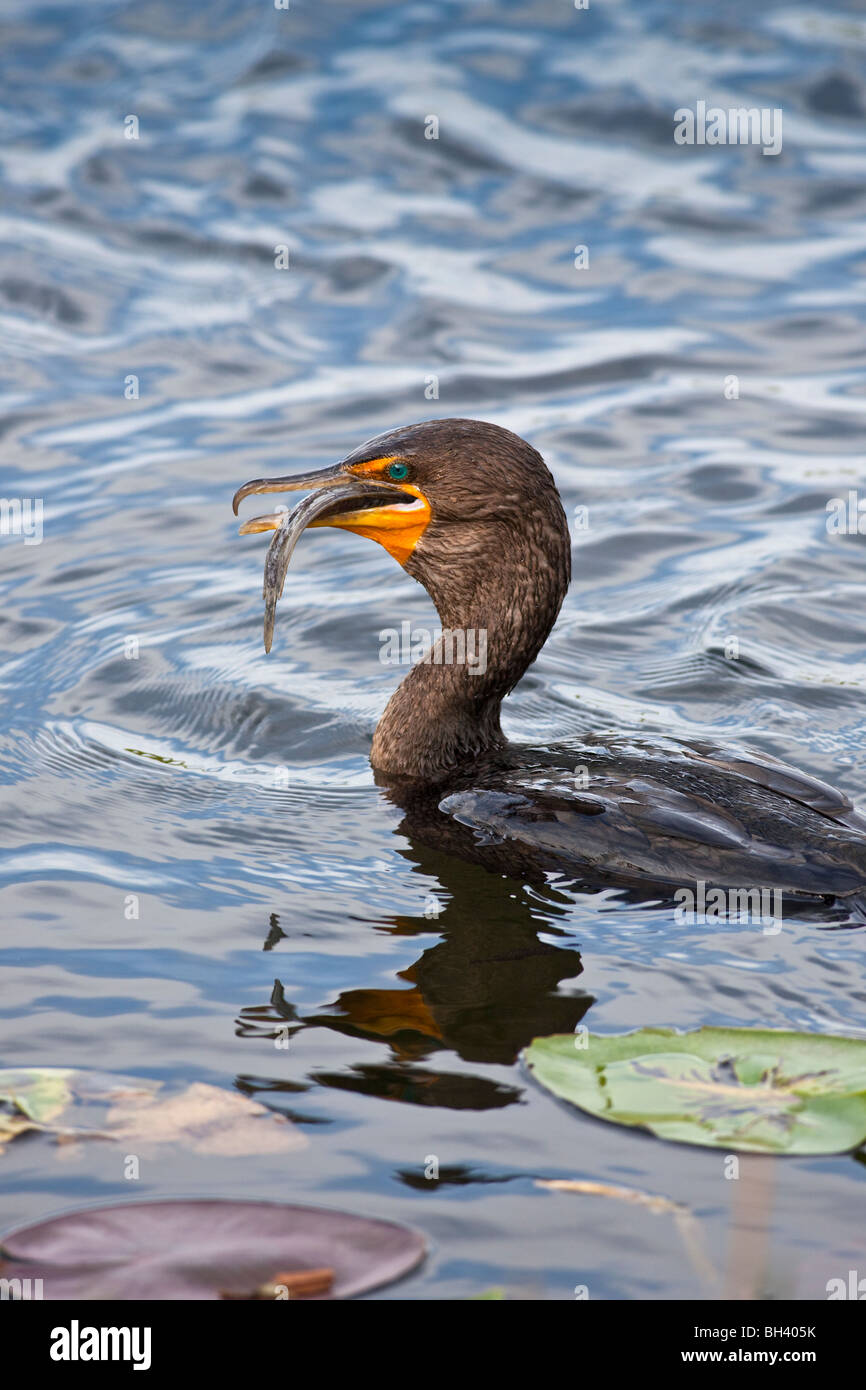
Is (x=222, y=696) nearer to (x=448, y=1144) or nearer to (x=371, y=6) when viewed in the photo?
(x=448, y=1144)

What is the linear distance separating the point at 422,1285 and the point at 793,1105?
100 cm

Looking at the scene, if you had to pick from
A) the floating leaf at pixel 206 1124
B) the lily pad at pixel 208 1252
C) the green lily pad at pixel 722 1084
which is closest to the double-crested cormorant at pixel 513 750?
the green lily pad at pixel 722 1084

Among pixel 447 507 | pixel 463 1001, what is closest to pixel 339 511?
pixel 447 507

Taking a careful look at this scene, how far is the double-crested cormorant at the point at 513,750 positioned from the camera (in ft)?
15.7

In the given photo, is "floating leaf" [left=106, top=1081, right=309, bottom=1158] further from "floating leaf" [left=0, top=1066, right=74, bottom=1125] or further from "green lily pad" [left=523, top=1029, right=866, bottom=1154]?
"green lily pad" [left=523, top=1029, right=866, bottom=1154]

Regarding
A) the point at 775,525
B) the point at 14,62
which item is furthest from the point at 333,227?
the point at 775,525

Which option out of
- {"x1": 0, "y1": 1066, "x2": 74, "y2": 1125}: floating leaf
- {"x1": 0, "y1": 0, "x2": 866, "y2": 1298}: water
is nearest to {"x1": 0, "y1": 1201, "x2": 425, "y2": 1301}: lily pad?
{"x1": 0, "y1": 0, "x2": 866, "y2": 1298}: water

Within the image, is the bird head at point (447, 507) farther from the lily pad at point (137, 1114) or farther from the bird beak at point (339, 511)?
the lily pad at point (137, 1114)

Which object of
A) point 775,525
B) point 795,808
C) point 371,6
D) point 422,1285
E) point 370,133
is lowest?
point 422,1285

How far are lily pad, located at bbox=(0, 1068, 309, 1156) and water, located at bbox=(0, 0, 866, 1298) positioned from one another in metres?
0.08

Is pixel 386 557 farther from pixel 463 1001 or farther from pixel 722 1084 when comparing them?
pixel 722 1084

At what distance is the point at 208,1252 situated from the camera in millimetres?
3197

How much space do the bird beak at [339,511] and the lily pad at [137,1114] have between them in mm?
1883

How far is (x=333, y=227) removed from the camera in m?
12.6
